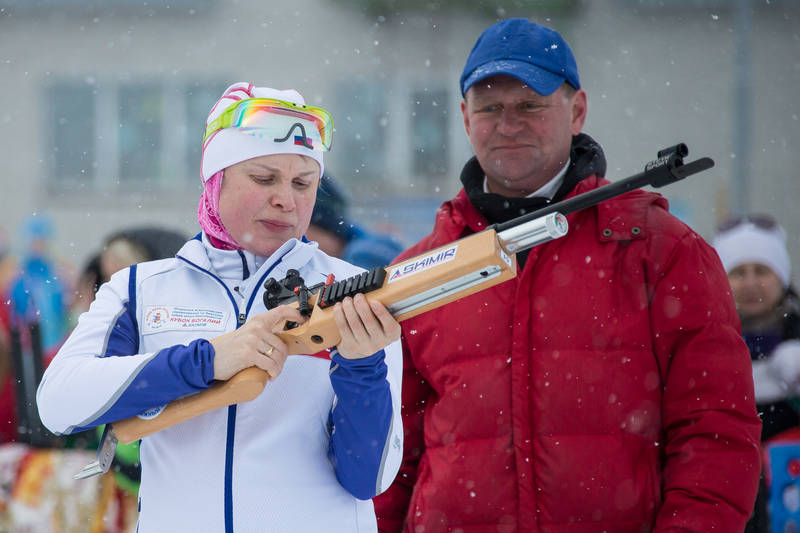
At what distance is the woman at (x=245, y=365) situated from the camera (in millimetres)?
1950

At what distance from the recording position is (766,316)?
411cm

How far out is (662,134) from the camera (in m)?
12.2

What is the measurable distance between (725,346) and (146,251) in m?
2.81

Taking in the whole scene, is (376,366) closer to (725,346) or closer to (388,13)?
(725,346)

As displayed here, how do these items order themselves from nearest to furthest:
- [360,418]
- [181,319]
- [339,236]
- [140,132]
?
[360,418], [181,319], [339,236], [140,132]

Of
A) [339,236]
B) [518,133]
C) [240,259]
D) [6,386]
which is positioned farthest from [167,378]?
[6,386]

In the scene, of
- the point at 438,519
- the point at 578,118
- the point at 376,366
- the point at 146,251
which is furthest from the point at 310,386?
the point at 146,251

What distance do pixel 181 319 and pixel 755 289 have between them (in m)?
2.91

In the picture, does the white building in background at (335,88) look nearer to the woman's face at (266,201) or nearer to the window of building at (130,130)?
the window of building at (130,130)

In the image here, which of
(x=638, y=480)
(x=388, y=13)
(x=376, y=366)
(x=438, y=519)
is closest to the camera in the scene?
(x=376, y=366)

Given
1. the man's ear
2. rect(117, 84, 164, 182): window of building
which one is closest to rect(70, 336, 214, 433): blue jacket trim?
the man's ear

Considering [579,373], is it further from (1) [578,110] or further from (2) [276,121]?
(2) [276,121]

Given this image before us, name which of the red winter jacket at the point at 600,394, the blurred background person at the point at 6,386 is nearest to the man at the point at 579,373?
the red winter jacket at the point at 600,394

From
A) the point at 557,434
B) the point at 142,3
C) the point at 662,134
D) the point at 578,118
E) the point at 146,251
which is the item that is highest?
→ the point at 142,3
